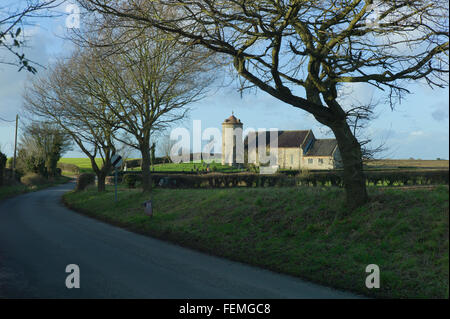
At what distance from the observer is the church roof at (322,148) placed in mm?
56406

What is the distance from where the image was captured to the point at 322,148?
58.1 metres

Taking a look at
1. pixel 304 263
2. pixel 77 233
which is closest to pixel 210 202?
pixel 77 233

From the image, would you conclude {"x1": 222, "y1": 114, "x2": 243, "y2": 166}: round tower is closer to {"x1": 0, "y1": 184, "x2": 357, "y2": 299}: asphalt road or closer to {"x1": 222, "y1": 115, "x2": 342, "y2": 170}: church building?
{"x1": 222, "y1": 115, "x2": 342, "y2": 170}: church building

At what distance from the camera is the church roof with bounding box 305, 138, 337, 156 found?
56.4 m

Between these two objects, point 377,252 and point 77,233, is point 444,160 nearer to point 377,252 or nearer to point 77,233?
point 377,252

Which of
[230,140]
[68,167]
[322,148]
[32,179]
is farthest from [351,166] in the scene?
[68,167]

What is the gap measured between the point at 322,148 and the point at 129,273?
53108 mm

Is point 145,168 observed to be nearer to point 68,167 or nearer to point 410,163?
point 410,163

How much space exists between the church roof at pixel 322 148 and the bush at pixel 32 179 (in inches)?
1447

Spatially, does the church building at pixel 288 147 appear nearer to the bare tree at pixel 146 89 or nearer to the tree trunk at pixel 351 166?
the bare tree at pixel 146 89

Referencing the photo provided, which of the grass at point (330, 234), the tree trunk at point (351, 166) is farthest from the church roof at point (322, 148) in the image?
the tree trunk at point (351, 166)

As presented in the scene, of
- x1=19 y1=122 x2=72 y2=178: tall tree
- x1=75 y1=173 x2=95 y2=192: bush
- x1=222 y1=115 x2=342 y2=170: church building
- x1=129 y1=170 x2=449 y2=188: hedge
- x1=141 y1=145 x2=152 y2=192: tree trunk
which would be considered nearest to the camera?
x1=129 y1=170 x2=449 y2=188: hedge

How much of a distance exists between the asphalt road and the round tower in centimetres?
4869

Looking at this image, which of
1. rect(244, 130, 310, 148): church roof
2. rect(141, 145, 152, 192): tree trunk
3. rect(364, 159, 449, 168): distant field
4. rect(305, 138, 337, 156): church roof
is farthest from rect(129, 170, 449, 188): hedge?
rect(244, 130, 310, 148): church roof
